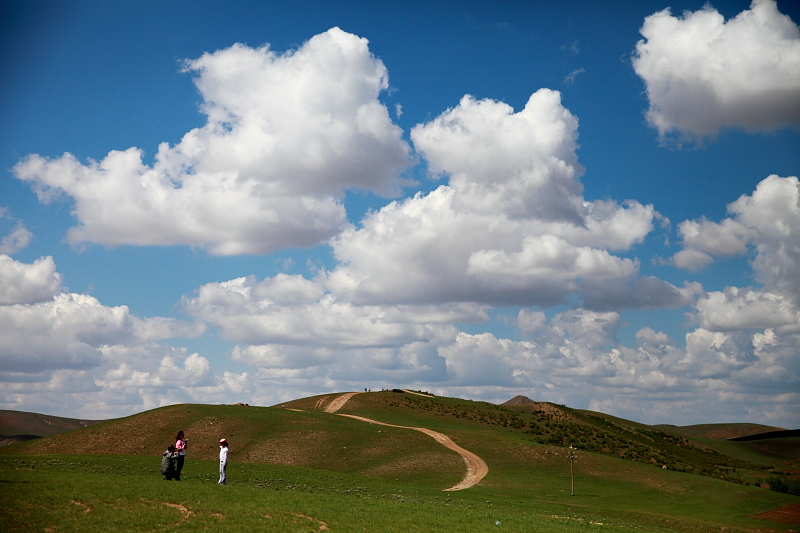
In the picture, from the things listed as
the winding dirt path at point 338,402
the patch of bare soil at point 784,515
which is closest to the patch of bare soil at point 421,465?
the patch of bare soil at point 784,515

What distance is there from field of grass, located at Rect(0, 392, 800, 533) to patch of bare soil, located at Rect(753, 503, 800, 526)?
Answer: 115cm

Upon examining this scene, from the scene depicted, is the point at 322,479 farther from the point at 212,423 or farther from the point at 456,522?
the point at 212,423

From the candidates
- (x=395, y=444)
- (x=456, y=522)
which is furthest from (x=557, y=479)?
(x=456, y=522)

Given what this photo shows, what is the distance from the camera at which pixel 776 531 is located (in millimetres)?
41469

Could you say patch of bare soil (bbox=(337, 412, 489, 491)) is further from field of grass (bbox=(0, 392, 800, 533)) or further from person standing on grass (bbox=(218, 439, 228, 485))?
person standing on grass (bbox=(218, 439, 228, 485))

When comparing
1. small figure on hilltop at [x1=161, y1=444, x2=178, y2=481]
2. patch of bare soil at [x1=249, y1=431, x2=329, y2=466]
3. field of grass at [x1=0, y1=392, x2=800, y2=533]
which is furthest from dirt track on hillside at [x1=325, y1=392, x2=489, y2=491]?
small figure on hilltop at [x1=161, y1=444, x2=178, y2=481]

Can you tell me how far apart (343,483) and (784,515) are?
3345 cm

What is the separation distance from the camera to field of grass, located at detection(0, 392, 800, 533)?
88.1ft

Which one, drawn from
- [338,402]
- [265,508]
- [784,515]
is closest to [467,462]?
[784,515]

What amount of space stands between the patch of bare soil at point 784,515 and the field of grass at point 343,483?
45.3 inches

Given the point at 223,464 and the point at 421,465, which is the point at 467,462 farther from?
the point at 223,464

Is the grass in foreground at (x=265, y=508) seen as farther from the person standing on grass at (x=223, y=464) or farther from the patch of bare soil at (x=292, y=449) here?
the patch of bare soil at (x=292, y=449)

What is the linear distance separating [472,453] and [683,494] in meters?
22.2

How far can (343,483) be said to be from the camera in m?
45.7
